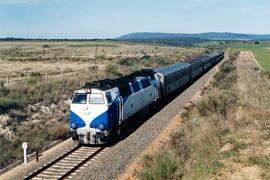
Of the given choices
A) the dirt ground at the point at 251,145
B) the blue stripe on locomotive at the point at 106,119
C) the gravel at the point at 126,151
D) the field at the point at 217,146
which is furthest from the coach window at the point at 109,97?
the dirt ground at the point at 251,145

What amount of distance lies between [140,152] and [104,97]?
3.17 meters

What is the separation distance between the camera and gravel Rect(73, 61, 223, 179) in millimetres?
17203

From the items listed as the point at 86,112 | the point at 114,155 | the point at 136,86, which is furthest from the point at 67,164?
the point at 136,86

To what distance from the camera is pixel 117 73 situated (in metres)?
57.0

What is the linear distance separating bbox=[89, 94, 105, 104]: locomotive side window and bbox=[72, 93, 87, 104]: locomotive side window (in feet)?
1.08

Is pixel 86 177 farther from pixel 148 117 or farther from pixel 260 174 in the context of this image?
pixel 148 117

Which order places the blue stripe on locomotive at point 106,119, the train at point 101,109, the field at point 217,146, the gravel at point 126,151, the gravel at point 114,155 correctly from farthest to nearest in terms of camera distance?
1. the train at point 101,109
2. the blue stripe on locomotive at point 106,119
3. the gravel at point 126,151
4. the gravel at point 114,155
5. the field at point 217,146

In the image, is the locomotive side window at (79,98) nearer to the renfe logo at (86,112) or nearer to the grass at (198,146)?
the renfe logo at (86,112)

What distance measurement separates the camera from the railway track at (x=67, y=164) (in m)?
16.8

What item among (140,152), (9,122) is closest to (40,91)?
(9,122)

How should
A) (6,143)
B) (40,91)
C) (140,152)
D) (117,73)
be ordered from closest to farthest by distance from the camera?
(140,152) < (6,143) < (40,91) < (117,73)

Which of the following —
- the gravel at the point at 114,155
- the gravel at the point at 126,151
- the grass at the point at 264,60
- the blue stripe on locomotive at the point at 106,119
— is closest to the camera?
the gravel at the point at 114,155

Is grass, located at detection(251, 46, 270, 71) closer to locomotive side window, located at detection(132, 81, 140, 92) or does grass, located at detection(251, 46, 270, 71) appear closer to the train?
locomotive side window, located at detection(132, 81, 140, 92)

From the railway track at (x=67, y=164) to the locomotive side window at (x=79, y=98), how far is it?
2.26 m
